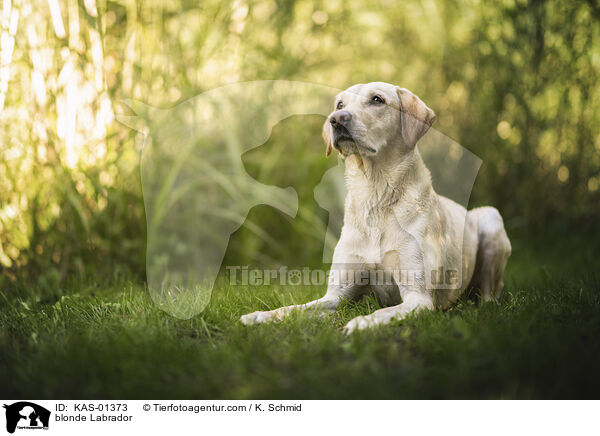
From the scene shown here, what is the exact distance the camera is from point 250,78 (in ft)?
15.6

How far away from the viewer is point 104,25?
13.2ft

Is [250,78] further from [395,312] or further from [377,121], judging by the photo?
[395,312]

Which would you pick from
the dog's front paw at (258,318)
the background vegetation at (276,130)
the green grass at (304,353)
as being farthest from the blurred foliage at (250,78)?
the dog's front paw at (258,318)

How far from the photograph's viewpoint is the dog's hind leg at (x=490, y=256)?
330 cm

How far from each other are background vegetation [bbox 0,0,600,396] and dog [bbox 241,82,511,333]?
1.44 feet

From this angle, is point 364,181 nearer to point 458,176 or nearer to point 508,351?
point 508,351

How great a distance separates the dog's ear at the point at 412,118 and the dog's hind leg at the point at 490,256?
1.06m

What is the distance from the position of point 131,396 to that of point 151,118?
2.83 m

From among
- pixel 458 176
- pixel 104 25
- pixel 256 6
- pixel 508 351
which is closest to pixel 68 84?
pixel 104 25

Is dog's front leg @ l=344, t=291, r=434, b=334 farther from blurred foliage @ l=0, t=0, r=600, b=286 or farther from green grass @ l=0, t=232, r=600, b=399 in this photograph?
blurred foliage @ l=0, t=0, r=600, b=286

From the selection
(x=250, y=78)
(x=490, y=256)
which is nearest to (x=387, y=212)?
(x=490, y=256)
